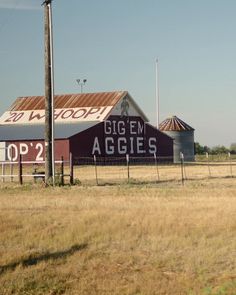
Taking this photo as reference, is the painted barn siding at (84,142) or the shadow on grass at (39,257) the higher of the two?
the painted barn siding at (84,142)

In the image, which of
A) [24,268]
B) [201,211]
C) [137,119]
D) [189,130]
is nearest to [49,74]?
[201,211]

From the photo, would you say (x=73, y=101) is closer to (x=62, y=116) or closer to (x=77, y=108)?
(x=77, y=108)

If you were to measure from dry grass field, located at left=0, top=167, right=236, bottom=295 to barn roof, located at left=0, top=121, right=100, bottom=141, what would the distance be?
37.1m

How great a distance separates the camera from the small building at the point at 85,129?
185 feet

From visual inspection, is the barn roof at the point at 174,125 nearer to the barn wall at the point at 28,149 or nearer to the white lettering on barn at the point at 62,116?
the white lettering on barn at the point at 62,116

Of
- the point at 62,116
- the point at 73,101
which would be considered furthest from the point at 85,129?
the point at 73,101

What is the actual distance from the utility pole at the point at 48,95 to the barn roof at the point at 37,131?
1021 inches

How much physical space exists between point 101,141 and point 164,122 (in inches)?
952

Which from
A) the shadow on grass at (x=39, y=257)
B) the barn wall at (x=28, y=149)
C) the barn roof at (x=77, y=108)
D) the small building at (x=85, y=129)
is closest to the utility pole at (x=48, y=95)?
the shadow on grass at (x=39, y=257)

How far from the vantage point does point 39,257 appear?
422 inches

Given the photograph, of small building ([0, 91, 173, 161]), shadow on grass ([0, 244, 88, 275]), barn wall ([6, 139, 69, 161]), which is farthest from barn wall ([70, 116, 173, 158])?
shadow on grass ([0, 244, 88, 275])

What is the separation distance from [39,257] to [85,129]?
1819 inches

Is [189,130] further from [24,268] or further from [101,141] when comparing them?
[24,268]

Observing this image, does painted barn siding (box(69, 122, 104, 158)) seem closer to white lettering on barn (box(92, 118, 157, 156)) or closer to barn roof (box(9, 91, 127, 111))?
white lettering on barn (box(92, 118, 157, 156))
